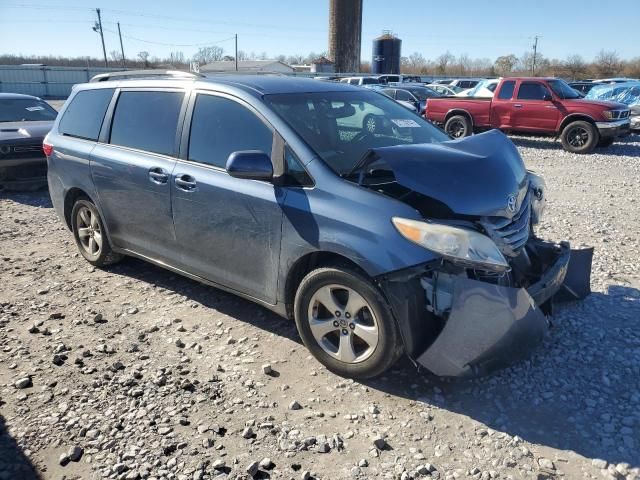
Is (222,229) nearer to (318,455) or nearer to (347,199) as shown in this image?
(347,199)

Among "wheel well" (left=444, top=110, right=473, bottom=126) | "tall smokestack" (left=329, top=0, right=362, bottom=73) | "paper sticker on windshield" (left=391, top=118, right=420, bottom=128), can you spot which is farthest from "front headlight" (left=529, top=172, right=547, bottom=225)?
"tall smokestack" (left=329, top=0, right=362, bottom=73)

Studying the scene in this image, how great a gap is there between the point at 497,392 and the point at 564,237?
366cm

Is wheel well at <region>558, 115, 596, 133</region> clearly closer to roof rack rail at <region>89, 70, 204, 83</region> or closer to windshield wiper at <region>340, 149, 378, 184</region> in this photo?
roof rack rail at <region>89, 70, 204, 83</region>

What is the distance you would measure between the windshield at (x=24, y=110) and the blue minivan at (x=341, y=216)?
19.3ft

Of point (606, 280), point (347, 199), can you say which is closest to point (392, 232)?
point (347, 199)

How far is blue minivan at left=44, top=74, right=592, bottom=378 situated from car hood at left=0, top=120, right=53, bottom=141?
14.7 feet

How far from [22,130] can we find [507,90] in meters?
12.0

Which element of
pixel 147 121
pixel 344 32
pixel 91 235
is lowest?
pixel 91 235

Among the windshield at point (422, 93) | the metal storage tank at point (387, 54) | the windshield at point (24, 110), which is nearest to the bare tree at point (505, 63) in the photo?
the metal storage tank at point (387, 54)

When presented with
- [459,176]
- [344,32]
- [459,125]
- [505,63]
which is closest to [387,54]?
[344,32]

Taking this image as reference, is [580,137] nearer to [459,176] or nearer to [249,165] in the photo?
[459,176]

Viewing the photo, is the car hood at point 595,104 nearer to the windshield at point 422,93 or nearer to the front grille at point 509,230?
the windshield at point 422,93

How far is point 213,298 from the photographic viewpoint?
179 inches

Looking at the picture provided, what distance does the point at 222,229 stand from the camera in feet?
12.3
